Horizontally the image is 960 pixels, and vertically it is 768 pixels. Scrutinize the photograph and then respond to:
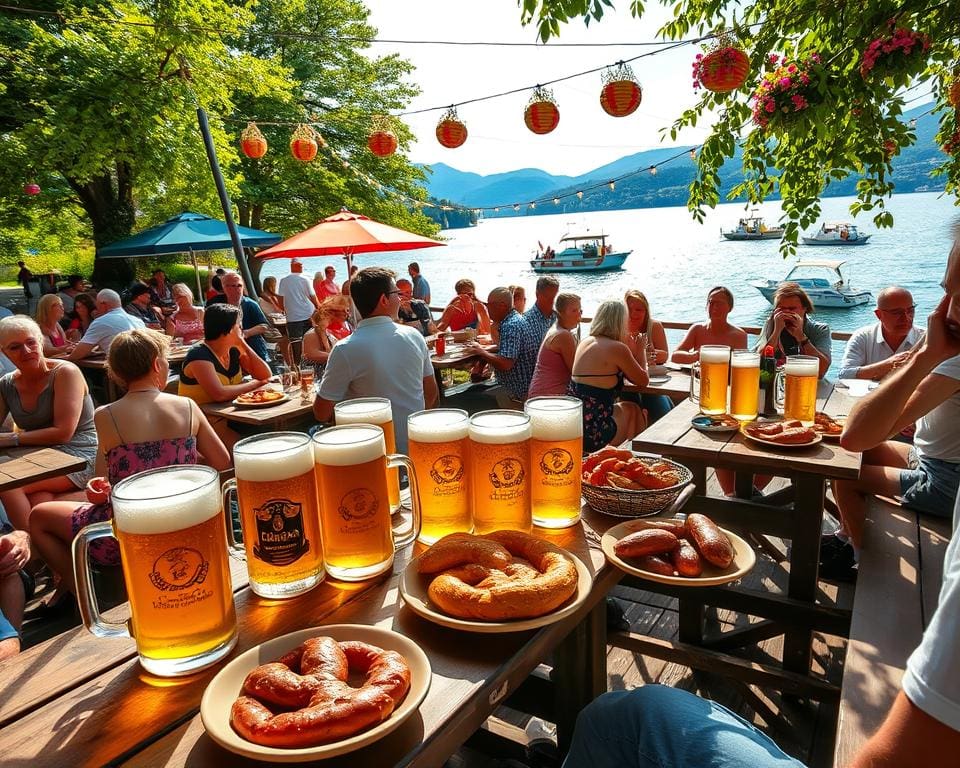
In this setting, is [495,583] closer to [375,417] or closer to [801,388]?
[375,417]

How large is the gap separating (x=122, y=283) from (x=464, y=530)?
1620cm

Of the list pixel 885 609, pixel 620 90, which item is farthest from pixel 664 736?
pixel 620 90

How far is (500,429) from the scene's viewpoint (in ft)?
3.89

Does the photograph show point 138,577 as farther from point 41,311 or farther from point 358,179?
point 358,179

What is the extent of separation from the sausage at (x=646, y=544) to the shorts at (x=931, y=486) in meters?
1.77

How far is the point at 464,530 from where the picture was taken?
4.17 feet

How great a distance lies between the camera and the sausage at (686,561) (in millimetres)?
1154

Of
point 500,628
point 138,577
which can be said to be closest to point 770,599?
point 500,628

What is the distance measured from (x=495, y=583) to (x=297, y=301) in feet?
29.6

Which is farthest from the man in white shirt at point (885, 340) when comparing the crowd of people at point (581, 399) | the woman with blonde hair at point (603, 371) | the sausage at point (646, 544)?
the sausage at point (646, 544)

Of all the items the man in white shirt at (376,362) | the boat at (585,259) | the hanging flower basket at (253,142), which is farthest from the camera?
the boat at (585,259)

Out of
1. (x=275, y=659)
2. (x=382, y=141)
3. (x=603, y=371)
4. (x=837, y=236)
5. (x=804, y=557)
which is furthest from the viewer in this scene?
(x=837, y=236)

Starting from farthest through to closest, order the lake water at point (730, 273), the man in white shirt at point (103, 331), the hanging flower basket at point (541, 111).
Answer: the lake water at point (730, 273) → the man in white shirt at point (103, 331) → the hanging flower basket at point (541, 111)

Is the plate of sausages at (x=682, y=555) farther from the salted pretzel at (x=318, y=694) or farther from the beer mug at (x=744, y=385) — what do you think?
the beer mug at (x=744, y=385)
